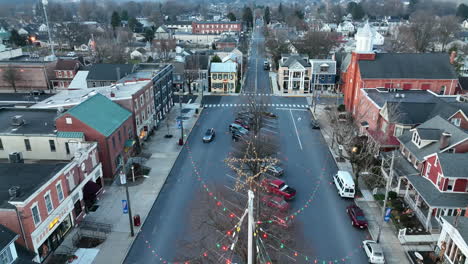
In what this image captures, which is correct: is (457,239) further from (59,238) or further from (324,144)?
(59,238)

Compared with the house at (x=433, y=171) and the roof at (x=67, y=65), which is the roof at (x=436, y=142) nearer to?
the house at (x=433, y=171)

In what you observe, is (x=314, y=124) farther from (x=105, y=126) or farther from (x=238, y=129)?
(x=105, y=126)

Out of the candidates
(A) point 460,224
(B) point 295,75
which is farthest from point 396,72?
(A) point 460,224

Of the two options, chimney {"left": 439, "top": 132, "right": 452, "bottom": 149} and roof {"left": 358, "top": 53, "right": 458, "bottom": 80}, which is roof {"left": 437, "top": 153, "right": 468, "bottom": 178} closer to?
chimney {"left": 439, "top": 132, "right": 452, "bottom": 149}

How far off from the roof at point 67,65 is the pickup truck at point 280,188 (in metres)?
59.7

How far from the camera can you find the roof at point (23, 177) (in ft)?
78.4

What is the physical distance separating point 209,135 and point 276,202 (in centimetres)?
1974

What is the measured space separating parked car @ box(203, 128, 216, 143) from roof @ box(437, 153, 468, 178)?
1130 inches

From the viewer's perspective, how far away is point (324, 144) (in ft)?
153

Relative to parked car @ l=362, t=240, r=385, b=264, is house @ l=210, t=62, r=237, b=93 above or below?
above

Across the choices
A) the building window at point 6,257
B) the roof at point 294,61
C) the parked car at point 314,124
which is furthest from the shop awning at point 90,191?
the roof at point 294,61

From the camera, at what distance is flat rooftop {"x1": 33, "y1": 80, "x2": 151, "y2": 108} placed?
4284cm

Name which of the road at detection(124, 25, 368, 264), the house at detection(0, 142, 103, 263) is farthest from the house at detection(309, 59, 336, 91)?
the house at detection(0, 142, 103, 263)

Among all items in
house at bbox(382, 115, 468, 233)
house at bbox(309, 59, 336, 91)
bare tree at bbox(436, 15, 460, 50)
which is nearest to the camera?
house at bbox(382, 115, 468, 233)
